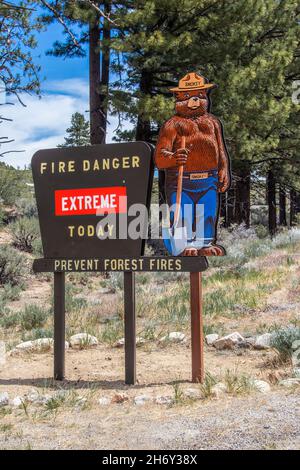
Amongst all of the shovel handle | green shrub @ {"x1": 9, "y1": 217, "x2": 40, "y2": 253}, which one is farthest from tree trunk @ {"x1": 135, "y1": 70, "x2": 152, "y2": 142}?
the shovel handle

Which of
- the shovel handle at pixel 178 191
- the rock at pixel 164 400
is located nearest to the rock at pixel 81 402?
the rock at pixel 164 400

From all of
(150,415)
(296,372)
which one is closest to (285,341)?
(296,372)

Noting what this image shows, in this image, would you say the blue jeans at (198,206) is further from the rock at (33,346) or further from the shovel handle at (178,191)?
the rock at (33,346)

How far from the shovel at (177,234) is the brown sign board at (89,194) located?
1.55 ft

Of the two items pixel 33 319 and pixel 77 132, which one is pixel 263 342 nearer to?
pixel 33 319

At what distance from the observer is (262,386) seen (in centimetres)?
527

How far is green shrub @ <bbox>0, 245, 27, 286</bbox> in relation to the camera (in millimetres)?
14180

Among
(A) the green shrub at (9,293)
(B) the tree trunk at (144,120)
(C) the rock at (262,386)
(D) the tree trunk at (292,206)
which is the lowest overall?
(C) the rock at (262,386)

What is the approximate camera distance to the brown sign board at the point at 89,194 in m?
6.26

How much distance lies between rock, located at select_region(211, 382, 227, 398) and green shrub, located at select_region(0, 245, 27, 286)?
9.23m

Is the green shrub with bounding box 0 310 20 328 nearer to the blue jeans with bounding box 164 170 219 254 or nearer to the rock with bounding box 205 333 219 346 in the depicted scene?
the rock with bounding box 205 333 219 346

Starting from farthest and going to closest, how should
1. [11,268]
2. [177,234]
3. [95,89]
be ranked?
1. [95,89]
2. [11,268]
3. [177,234]

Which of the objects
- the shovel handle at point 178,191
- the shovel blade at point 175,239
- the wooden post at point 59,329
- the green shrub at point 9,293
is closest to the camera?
the wooden post at point 59,329

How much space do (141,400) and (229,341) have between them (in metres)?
2.25
